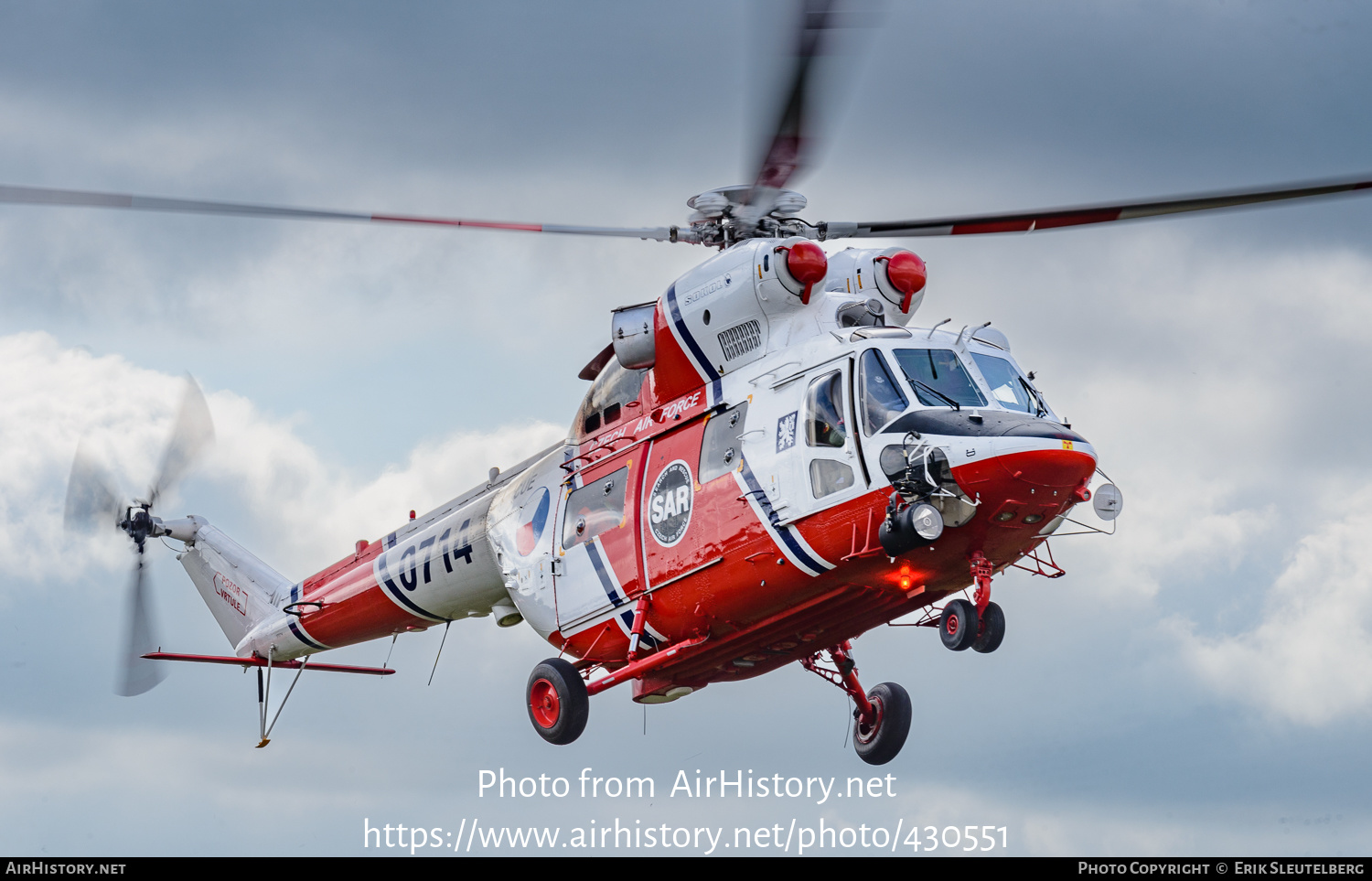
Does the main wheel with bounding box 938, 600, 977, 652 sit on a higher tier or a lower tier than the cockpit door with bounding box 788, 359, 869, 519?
lower

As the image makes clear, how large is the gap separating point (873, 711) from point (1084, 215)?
6.84 meters

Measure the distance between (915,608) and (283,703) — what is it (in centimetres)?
1083

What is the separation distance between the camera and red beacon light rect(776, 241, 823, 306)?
17.2 metres

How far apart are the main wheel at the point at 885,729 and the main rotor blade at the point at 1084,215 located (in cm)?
556

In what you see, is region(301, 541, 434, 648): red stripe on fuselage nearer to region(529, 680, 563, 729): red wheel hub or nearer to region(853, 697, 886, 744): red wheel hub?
region(529, 680, 563, 729): red wheel hub

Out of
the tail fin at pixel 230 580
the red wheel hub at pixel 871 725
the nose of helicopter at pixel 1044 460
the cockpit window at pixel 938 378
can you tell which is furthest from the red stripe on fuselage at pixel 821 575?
the tail fin at pixel 230 580

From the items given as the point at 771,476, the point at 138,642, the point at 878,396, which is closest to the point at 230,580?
the point at 138,642

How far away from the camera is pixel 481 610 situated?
71.8ft

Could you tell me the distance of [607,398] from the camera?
64.7ft

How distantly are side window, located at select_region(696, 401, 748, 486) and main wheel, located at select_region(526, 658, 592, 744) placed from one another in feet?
10.2

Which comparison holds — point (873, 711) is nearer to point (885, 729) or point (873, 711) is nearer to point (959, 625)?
point (885, 729)

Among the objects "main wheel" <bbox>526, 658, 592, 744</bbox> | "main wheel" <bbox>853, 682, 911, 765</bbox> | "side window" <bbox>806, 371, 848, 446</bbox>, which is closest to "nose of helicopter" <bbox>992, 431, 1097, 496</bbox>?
"side window" <bbox>806, 371, 848, 446</bbox>

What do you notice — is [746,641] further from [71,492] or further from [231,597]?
[71,492]

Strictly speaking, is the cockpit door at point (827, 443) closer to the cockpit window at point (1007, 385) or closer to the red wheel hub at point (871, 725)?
the cockpit window at point (1007, 385)
